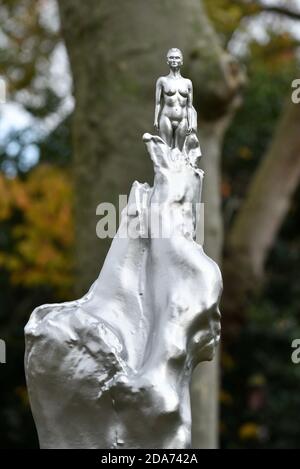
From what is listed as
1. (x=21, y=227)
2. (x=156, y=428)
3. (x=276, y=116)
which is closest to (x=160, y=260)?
(x=156, y=428)

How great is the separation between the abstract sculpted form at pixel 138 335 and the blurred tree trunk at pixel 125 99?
3.43 m

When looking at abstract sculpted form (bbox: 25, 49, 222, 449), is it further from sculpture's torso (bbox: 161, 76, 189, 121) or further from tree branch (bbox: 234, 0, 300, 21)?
tree branch (bbox: 234, 0, 300, 21)

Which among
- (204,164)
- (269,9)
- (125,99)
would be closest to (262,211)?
(204,164)

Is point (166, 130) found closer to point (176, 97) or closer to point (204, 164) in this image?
point (176, 97)

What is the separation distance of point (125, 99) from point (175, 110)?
3496 mm

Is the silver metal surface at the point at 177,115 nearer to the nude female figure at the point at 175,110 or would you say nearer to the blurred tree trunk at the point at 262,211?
the nude female figure at the point at 175,110

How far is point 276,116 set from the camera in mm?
11539

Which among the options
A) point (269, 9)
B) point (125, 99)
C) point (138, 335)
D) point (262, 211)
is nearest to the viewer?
point (138, 335)

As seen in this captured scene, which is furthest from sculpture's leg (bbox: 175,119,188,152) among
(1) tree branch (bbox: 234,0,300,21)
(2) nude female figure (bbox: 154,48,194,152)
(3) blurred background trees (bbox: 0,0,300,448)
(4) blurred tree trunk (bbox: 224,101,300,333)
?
(1) tree branch (bbox: 234,0,300,21)

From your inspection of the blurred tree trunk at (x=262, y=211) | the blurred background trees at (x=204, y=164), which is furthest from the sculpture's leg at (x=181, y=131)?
the blurred tree trunk at (x=262, y=211)

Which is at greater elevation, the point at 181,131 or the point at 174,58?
the point at 174,58

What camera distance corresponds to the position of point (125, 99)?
739 centimetres

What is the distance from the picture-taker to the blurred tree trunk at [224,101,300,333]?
8.87m

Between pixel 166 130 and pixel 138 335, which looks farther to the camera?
pixel 166 130
